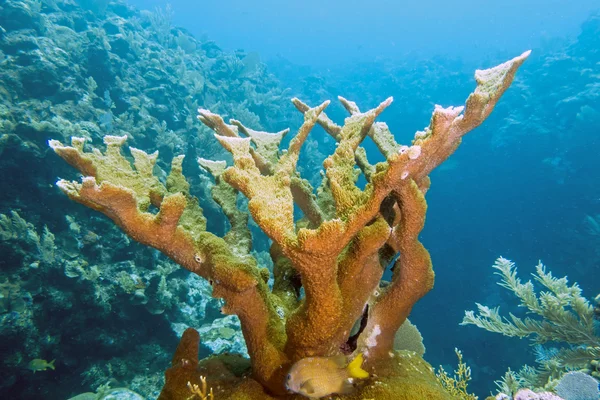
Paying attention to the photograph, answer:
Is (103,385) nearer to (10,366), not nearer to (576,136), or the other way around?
(10,366)

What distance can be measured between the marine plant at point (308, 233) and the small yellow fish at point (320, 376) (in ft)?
0.42

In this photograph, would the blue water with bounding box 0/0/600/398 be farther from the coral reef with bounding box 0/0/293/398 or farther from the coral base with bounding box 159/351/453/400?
the coral base with bounding box 159/351/453/400

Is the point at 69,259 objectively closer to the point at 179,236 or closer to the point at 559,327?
the point at 179,236

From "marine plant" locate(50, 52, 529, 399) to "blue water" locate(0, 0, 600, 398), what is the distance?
243 inches

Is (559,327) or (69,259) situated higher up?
(559,327)

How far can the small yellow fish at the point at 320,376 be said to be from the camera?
1637mm

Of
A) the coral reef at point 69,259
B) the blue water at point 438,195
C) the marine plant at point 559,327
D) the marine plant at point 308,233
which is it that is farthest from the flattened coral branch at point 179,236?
the blue water at point 438,195

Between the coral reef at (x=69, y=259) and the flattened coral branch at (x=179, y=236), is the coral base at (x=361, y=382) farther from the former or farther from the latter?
the coral reef at (x=69, y=259)

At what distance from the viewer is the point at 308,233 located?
1.40 m

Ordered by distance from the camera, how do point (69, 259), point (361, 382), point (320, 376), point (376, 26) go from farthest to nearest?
1. point (376, 26)
2. point (69, 259)
3. point (361, 382)
4. point (320, 376)

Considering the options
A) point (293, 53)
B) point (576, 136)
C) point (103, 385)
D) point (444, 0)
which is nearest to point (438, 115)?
point (103, 385)

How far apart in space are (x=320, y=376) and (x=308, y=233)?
83 centimetres

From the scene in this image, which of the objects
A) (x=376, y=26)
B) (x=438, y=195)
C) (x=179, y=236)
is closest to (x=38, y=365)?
(x=179, y=236)

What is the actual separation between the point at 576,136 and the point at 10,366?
2434cm
